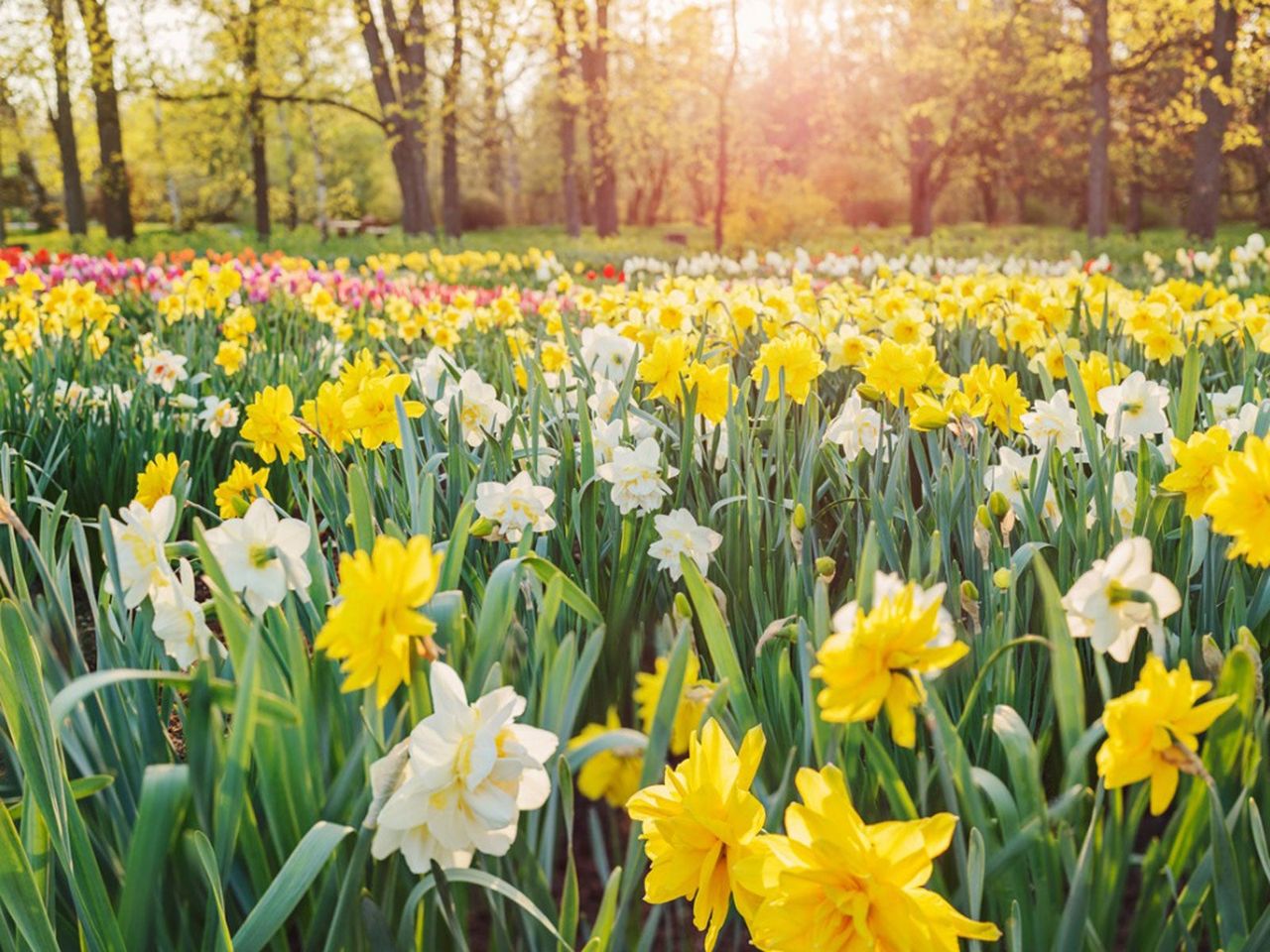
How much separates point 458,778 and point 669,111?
24013 millimetres

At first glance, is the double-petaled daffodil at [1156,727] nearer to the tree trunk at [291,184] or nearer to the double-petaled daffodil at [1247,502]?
the double-petaled daffodil at [1247,502]

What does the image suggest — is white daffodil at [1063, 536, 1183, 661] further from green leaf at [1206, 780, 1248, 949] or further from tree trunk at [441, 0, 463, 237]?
tree trunk at [441, 0, 463, 237]

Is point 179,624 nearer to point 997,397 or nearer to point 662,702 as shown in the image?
point 662,702

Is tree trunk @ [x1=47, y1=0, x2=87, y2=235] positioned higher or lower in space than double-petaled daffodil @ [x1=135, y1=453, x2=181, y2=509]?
higher

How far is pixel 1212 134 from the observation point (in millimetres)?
14719

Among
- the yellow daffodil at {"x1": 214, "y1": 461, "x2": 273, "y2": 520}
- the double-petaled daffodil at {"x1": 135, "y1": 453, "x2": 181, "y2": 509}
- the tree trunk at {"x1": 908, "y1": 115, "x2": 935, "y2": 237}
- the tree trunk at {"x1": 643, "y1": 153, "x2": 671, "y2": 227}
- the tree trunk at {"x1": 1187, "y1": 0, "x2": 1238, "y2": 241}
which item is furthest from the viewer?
the tree trunk at {"x1": 643, "y1": 153, "x2": 671, "y2": 227}

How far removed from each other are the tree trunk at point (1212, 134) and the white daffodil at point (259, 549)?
606 inches

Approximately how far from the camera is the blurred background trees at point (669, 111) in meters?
17.0

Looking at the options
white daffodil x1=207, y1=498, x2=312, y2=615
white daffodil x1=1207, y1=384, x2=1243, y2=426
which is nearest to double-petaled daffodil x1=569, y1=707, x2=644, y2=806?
white daffodil x1=207, y1=498, x2=312, y2=615

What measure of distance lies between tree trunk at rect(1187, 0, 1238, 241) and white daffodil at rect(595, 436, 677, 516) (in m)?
14.7

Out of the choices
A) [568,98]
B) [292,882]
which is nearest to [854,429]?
[292,882]

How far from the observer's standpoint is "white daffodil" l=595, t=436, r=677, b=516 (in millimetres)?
1711

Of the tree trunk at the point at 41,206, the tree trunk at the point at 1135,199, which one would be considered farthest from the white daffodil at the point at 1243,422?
the tree trunk at the point at 41,206

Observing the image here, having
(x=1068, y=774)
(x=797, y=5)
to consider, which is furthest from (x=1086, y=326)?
(x=797, y=5)
